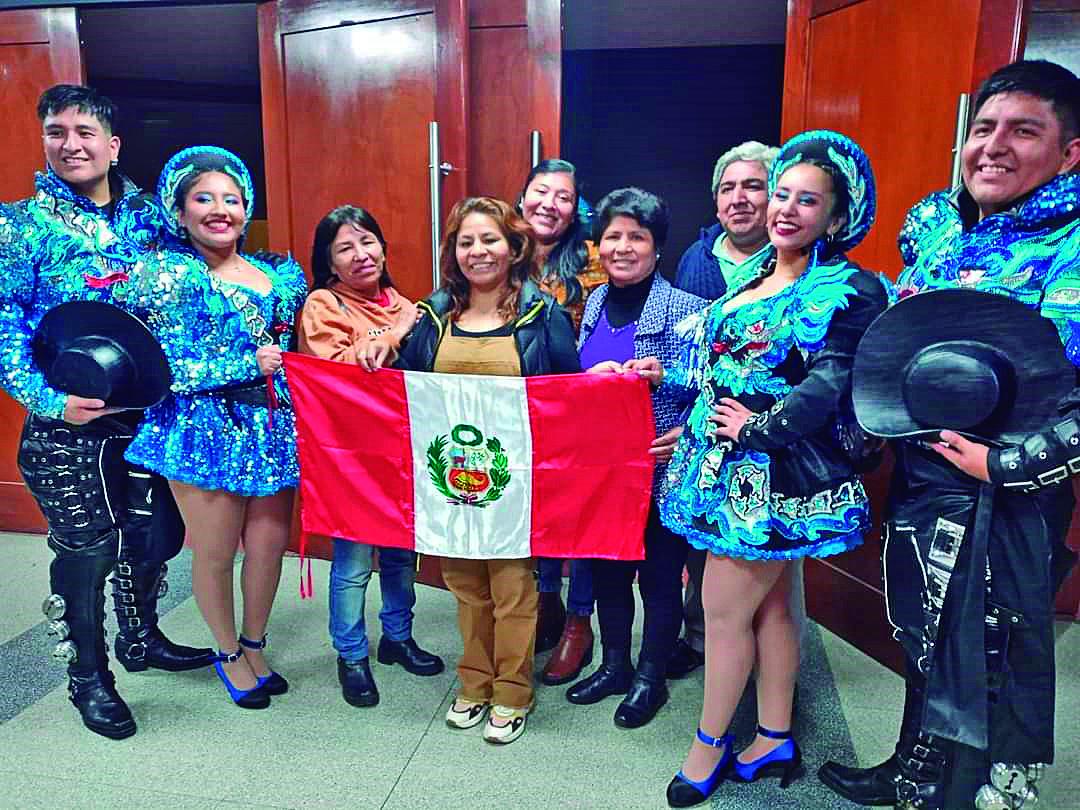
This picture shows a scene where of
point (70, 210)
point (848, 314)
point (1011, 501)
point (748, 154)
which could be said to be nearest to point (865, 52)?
point (748, 154)

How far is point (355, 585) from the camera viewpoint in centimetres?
226

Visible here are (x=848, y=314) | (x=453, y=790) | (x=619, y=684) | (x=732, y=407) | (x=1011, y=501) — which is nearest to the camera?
(x=1011, y=501)

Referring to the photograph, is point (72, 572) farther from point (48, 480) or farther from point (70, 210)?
point (70, 210)

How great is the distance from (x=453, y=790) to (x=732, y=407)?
1113mm

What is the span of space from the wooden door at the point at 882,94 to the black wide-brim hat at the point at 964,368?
3.56 ft

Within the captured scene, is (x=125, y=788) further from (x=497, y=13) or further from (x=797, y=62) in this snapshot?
(x=797, y=62)

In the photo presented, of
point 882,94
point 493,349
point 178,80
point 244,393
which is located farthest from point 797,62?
point 178,80

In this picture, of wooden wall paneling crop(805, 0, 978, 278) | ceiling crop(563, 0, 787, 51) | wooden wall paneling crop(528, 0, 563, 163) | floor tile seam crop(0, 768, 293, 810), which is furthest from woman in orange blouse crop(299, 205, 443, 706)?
ceiling crop(563, 0, 787, 51)

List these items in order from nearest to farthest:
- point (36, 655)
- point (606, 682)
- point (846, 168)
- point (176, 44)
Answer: point (846, 168), point (606, 682), point (36, 655), point (176, 44)

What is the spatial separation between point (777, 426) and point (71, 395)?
1.62 m

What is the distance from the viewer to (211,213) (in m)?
1.95

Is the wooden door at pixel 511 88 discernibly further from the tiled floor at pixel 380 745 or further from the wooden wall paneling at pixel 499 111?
the tiled floor at pixel 380 745

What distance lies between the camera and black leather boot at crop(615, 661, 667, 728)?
7.05 feet

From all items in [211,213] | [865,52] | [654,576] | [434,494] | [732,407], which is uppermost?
[865,52]
